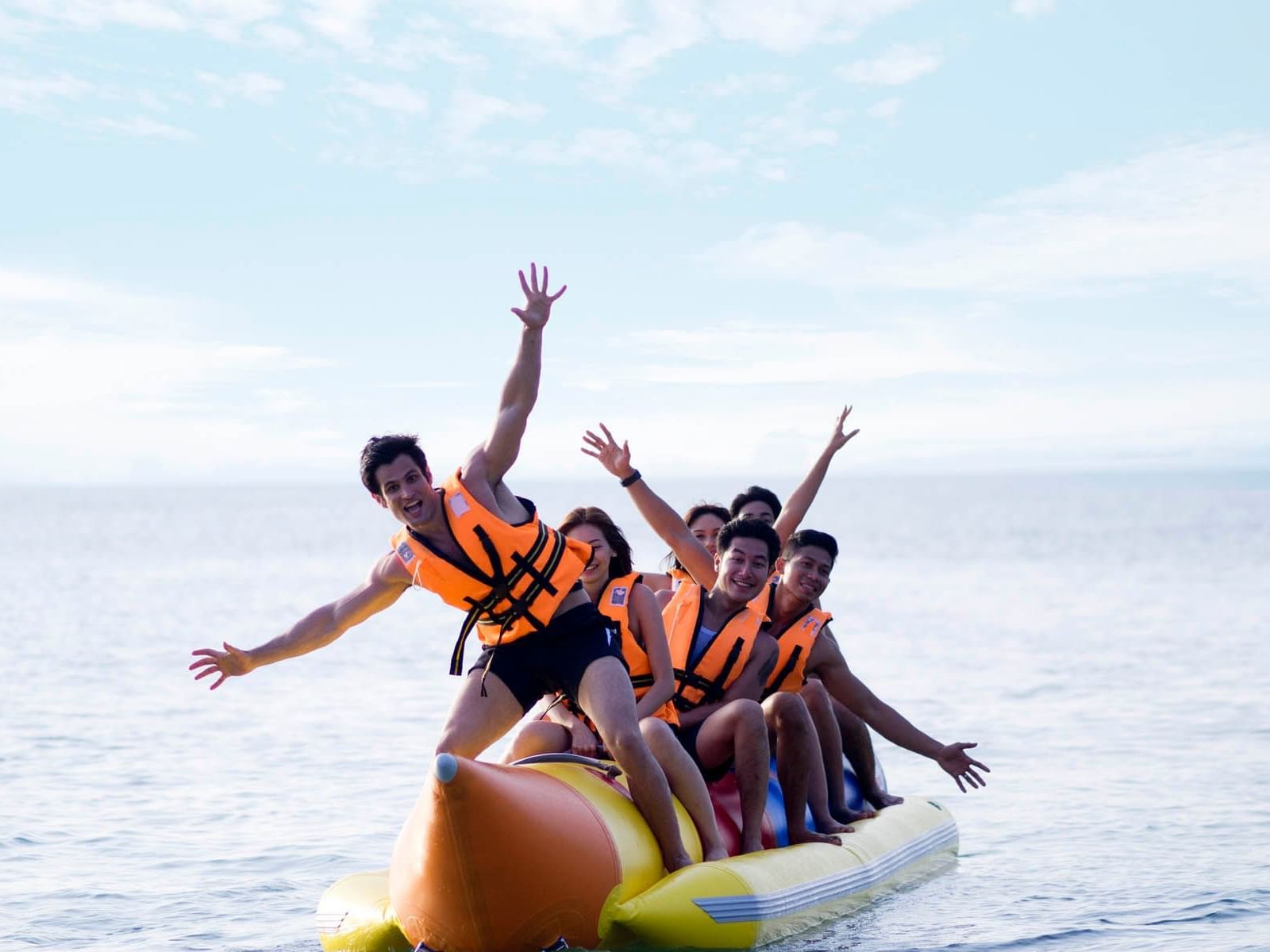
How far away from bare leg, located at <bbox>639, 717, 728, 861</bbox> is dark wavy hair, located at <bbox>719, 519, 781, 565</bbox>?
Result: 80 cm

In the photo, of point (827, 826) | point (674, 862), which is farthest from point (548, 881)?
point (827, 826)

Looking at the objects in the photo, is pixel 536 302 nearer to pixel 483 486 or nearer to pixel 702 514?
pixel 483 486

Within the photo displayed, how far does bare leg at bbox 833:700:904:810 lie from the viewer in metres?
6.04

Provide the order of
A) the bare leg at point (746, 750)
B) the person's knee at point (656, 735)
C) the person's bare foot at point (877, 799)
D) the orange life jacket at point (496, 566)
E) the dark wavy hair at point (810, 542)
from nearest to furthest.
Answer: the orange life jacket at point (496, 566), the person's knee at point (656, 735), the bare leg at point (746, 750), the dark wavy hair at point (810, 542), the person's bare foot at point (877, 799)

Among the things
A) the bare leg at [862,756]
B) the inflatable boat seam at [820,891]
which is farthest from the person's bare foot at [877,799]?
the inflatable boat seam at [820,891]

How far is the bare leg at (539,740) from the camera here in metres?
Answer: 4.91

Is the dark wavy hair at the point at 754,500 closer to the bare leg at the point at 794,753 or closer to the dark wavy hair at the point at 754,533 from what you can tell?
the dark wavy hair at the point at 754,533

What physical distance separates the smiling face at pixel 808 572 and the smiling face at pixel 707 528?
1.92 feet

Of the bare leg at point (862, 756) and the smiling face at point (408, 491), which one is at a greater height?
the smiling face at point (408, 491)

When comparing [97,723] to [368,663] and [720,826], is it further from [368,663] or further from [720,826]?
[720,826]

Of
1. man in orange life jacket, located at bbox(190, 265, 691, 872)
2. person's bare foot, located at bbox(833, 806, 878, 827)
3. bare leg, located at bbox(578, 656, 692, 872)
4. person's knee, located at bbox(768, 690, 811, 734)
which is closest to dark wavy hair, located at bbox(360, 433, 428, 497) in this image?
man in orange life jacket, located at bbox(190, 265, 691, 872)

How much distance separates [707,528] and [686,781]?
5.32 ft

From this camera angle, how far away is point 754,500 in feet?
20.3

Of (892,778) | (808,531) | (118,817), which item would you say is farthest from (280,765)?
(808,531)
